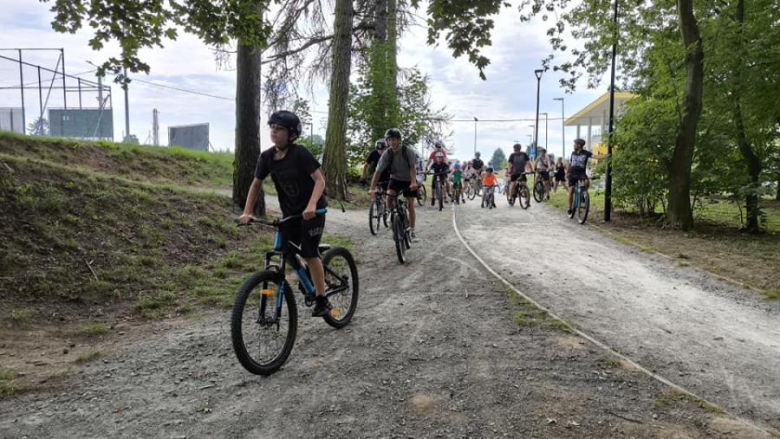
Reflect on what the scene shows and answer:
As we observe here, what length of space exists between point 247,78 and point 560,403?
9.09 m

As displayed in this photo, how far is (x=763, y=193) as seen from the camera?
1161 centimetres

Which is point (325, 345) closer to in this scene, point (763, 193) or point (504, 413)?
point (504, 413)

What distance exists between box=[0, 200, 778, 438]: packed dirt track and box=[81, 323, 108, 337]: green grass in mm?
263

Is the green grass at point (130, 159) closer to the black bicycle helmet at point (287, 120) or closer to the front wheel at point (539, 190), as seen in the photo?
the black bicycle helmet at point (287, 120)

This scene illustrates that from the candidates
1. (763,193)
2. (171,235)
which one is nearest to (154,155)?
(171,235)

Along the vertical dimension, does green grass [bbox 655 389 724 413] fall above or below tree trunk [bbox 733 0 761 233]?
below

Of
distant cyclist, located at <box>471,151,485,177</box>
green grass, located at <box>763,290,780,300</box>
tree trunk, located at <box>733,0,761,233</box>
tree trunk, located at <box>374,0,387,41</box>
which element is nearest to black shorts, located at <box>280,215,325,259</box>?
green grass, located at <box>763,290,780,300</box>

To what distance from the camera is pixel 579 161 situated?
528 inches

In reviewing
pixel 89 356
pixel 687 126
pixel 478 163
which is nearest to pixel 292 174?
pixel 89 356

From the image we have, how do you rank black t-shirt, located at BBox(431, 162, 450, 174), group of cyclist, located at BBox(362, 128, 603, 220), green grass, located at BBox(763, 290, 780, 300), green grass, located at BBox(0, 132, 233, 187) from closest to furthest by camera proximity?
green grass, located at BBox(763, 290, 780, 300), group of cyclist, located at BBox(362, 128, 603, 220), green grass, located at BBox(0, 132, 233, 187), black t-shirt, located at BBox(431, 162, 450, 174)

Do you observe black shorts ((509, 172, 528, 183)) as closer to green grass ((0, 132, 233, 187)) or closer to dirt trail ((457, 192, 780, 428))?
dirt trail ((457, 192, 780, 428))

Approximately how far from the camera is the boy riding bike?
13.9ft

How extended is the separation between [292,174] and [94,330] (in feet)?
9.12

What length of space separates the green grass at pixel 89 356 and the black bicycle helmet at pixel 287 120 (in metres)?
2.57
